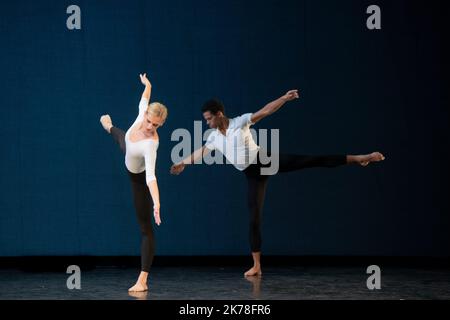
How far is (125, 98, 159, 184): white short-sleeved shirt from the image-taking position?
15.6 feet

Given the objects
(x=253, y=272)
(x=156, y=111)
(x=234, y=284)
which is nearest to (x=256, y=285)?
(x=234, y=284)

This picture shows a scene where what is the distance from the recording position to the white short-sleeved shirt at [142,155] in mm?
4742

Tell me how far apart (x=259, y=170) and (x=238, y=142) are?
0.30 m

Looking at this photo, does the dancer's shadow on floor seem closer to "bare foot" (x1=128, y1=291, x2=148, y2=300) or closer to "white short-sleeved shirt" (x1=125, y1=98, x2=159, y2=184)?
"bare foot" (x1=128, y1=291, x2=148, y2=300)

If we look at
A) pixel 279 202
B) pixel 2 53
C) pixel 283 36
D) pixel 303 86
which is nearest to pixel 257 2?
pixel 283 36

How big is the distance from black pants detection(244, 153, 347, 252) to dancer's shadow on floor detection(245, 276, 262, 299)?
23 cm

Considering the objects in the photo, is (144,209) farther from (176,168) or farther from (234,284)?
(234,284)

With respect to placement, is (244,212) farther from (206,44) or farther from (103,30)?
(103,30)

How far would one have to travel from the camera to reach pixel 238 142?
558 cm

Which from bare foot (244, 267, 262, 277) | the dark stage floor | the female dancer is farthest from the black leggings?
bare foot (244, 267, 262, 277)

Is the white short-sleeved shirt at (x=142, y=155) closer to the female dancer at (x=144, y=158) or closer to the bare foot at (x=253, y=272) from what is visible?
the female dancer at (x=144, y=158)

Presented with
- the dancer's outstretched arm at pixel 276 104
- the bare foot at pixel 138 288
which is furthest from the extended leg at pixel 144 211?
the dancer's outstretched arm at pixel 276 104

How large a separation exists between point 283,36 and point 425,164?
1.76 meters

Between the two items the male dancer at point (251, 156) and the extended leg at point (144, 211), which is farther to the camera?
the male dancer at point (251, 156)
